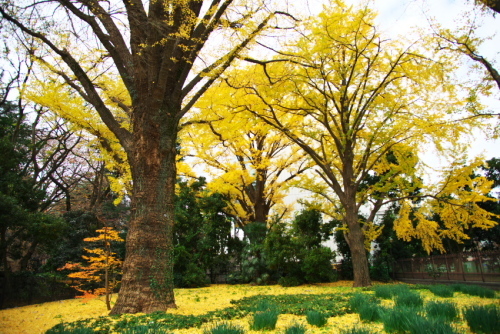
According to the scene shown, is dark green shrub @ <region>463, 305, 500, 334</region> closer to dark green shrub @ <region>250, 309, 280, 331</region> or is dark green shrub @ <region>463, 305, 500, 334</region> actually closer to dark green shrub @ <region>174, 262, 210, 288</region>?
dark green shrub @ <region>250, 309, 280, 331</region>

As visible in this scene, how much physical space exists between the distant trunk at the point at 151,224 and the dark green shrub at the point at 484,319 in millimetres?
4613

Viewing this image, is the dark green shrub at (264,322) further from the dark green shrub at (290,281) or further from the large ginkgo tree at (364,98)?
the dark green shrub at (290,281)

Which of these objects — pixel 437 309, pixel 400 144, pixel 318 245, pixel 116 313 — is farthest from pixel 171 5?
pixel 318 245

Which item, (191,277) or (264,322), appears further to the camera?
(191,277)

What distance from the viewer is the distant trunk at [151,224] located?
5559 millimetres

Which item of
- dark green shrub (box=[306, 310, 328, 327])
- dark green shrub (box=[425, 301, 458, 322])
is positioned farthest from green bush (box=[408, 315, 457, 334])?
dark green shrub (box=[306, 310, 328, 327])

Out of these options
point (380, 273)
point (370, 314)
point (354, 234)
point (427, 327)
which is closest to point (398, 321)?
point (427, 327)

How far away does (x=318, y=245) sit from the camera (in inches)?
623

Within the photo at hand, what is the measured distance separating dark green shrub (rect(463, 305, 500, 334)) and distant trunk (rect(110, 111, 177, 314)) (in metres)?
4.61

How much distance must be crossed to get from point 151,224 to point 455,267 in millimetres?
11110

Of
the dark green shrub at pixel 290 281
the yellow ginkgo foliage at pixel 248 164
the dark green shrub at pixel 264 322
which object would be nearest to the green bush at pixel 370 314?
the dark green shrub at pixel 264 322

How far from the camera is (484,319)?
2.65 metres

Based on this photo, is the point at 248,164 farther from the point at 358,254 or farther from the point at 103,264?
the point at 103,264

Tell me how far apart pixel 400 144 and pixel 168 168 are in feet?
28.1
